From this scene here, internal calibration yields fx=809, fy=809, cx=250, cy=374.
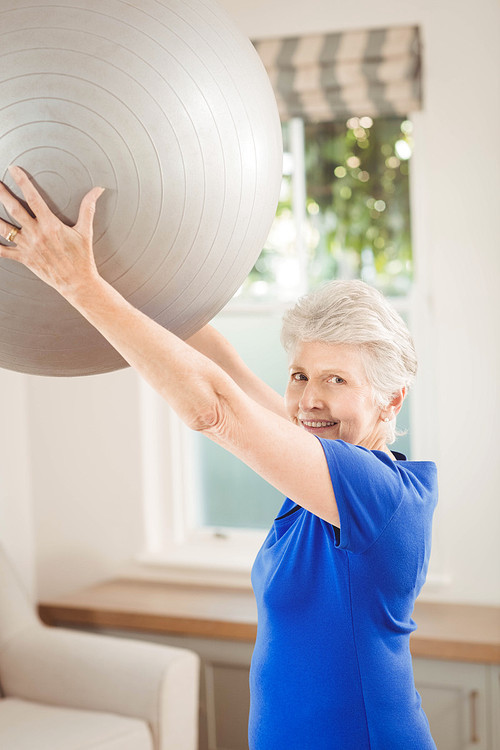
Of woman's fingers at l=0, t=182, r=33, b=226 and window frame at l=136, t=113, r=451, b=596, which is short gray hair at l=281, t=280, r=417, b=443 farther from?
window frame at l=136, t=113, r=451, b=596

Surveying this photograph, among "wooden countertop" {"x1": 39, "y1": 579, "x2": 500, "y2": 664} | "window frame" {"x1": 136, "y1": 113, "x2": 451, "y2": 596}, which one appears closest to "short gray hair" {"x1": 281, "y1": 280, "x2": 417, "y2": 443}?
"wooden countertop" {"x1": 39, "y1": 579, "x2": 500, "y2": 664}

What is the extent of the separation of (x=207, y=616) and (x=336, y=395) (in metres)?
1.63

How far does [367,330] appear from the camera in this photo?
3.57ft

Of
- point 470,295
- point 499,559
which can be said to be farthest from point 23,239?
point 499,559

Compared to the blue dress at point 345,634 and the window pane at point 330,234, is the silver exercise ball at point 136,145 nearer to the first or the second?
the blue dress at point 345,634

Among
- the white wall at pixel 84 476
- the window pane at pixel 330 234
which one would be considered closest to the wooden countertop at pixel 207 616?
the white wall at pixel 84 476

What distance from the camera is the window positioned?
109 inches

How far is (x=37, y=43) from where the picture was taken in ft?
2.36

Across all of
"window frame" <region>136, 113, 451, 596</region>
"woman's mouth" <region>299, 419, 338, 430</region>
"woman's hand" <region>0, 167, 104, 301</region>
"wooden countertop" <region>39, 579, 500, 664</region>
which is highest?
"woman's hand" <region>0, 167, 104, 301</region>

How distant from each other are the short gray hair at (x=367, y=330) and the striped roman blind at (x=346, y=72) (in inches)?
65.1

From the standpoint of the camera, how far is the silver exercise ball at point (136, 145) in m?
0.72

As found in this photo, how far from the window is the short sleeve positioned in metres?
1.82

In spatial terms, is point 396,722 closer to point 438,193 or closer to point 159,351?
point 159,351

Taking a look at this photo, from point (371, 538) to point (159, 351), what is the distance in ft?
1.25
